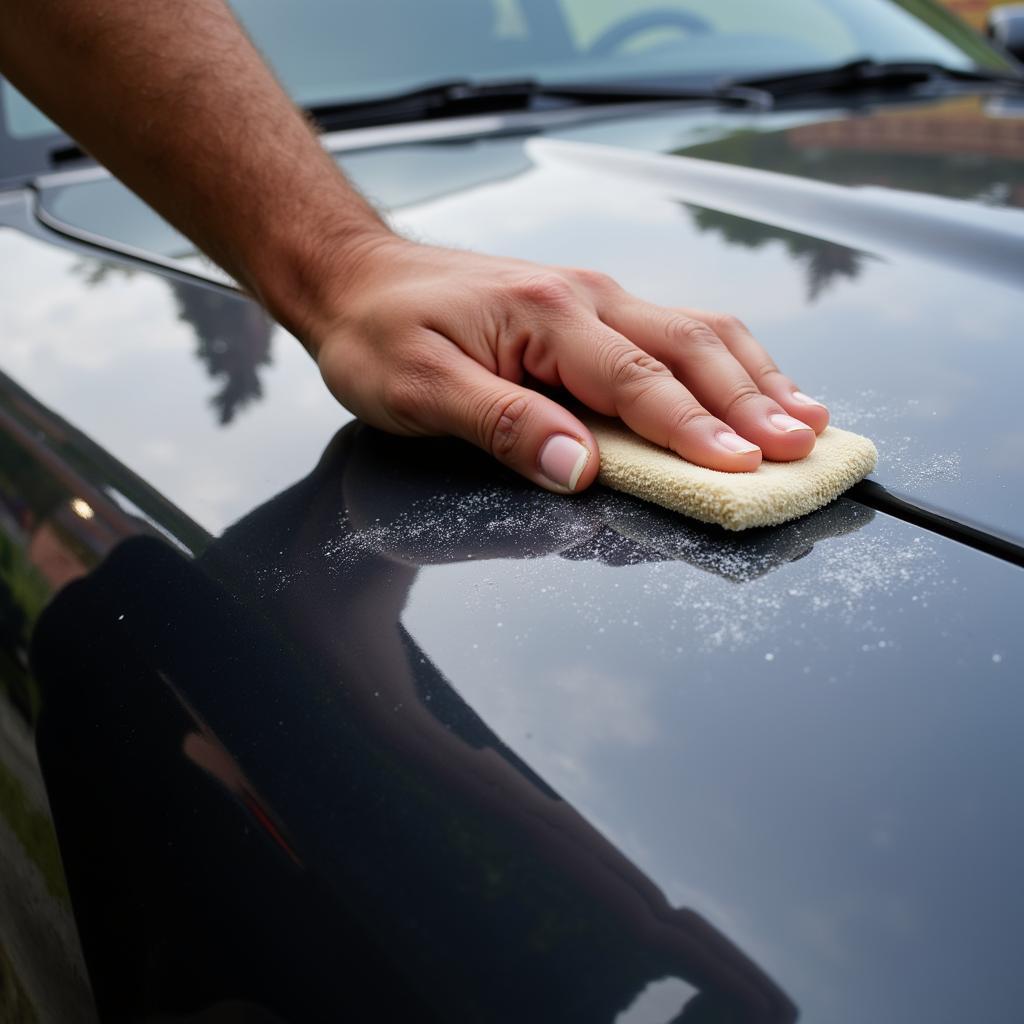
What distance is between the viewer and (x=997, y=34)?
311 cm

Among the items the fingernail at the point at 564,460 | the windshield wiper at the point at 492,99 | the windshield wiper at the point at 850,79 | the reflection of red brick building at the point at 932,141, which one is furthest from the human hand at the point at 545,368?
the windshield wiper at the point at 850,79

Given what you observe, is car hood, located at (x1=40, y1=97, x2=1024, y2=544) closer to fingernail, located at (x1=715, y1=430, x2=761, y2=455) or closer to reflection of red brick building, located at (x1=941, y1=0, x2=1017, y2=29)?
fingernail, located at (x1=715, y1=430, x2=761, y2=455)

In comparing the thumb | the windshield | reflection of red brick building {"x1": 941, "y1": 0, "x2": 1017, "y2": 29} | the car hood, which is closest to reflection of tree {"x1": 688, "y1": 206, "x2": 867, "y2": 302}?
the car hood

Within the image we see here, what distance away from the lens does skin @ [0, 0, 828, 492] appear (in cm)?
89

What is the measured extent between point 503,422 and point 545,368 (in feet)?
0.40

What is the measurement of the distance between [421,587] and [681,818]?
0.27 m

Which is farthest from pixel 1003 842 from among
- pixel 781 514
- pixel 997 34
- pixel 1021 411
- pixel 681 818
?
pixel 997 34

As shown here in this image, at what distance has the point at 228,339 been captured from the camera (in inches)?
44.4

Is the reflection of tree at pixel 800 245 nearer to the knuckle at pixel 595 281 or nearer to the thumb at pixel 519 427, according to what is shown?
the knuckle at pixel 595 281

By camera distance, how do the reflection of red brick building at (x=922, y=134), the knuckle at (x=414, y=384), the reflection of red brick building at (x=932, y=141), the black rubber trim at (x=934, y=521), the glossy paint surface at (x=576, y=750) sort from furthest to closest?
the reflection of red brick building at (x=922, y=134) → the reflection of red brick building at (x=932, y=141) → the knuckle at (x=414, y=384) → the black rubber trim at (x=934, y=521) → the glossy paint surface at (x=576, y=750)

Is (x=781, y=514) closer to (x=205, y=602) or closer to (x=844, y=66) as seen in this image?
(x=205, y=602)

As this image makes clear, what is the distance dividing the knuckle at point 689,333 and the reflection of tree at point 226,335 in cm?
40

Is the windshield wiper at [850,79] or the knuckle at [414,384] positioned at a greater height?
the knuckle at [414,384]

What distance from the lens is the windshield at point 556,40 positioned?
1.96 meters
